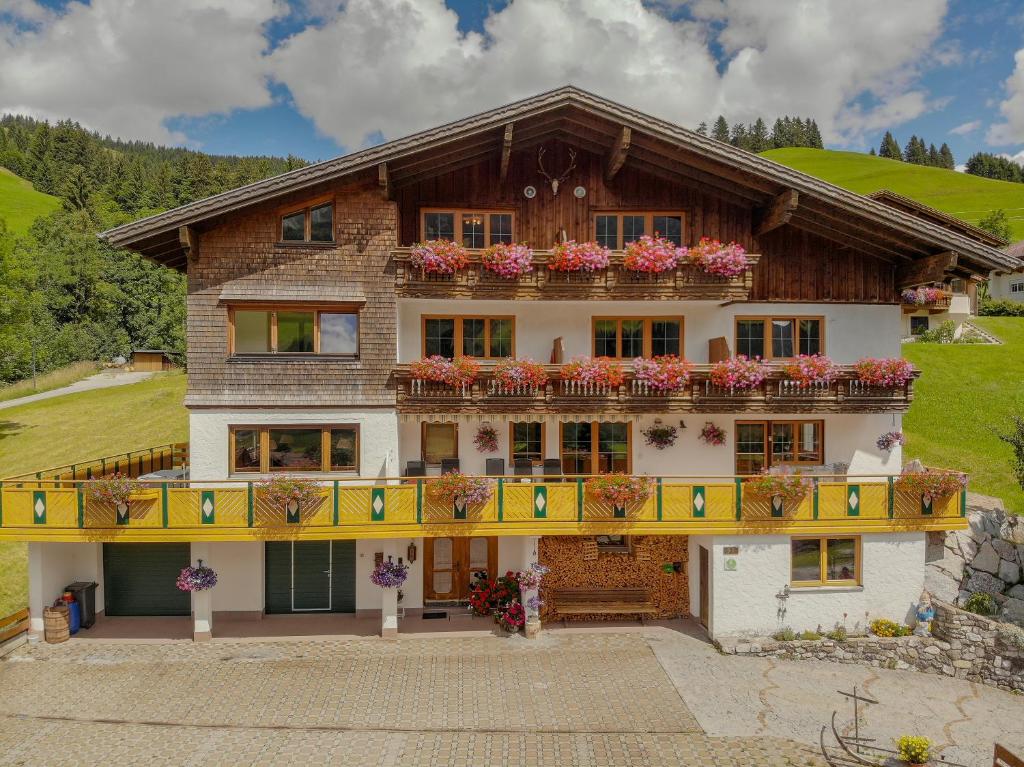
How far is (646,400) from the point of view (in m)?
15.5

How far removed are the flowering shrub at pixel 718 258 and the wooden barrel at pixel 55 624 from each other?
690 inches

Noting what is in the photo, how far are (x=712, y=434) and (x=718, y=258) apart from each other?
469 centimetres

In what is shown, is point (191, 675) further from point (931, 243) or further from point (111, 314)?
point (111, 314)

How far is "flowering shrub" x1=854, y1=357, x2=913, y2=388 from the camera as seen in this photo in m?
15.6

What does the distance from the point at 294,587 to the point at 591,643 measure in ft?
26.2

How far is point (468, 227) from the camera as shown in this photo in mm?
16438

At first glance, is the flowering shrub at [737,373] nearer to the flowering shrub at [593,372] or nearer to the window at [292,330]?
the flowering shrub at [593,372]

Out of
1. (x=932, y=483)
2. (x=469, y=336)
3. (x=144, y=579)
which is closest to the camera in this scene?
(x=932, y=483)

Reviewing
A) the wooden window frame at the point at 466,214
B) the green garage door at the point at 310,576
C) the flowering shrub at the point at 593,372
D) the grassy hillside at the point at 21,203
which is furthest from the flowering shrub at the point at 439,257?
the grassy hillside at the point at 21,203

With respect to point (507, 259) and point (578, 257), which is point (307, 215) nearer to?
point (507, 259)

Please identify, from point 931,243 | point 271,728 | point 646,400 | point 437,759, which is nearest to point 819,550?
point 646,400

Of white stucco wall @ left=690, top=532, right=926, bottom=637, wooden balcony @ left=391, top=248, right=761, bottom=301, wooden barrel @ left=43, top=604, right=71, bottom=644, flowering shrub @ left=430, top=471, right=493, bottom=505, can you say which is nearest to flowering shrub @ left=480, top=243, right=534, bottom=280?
wooden balcony @ left=391, top=248, right=761, bottom=301

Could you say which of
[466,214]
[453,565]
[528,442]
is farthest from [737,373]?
[453,565]

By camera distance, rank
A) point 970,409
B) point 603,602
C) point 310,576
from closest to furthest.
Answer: point 603,602 → point 310,576 → point 970,409
